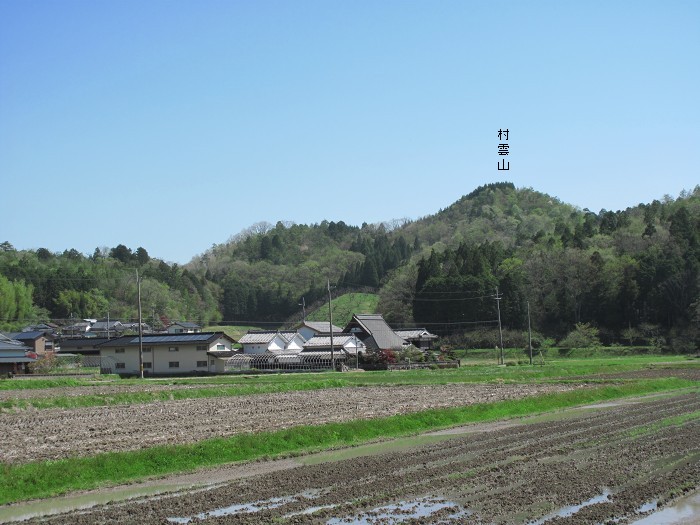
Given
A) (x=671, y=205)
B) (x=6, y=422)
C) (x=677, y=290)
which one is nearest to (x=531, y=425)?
(x=6, y=422)

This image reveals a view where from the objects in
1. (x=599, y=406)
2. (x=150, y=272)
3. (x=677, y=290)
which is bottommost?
(x=599, y=406)

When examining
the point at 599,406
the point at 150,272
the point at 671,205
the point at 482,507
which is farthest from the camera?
the point at 150,272

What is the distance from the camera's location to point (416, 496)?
1189 cm

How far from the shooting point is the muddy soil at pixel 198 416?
1777cm

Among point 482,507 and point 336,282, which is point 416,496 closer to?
point 482,507

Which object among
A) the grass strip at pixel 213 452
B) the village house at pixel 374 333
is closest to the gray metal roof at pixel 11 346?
the village house at pixel 374 333

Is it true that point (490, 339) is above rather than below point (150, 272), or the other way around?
below

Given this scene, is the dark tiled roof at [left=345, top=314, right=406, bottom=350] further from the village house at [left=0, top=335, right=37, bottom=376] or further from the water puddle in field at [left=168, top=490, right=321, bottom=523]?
the water puddle in field at [left=168, top=490, right=321, bottom=523]

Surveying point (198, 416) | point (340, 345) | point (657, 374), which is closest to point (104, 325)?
point (340, 345)

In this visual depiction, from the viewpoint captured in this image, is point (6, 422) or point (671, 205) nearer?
point (6, 422)

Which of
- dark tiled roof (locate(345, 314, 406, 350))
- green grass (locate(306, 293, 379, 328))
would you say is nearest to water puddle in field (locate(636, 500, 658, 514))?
dark tiled roof (locate(345, 314, 406, 350))

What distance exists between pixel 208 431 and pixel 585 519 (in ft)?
38.3

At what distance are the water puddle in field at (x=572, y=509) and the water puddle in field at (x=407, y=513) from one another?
3.40 ft

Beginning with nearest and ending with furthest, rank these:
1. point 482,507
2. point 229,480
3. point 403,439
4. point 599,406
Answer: point 482,507, point 229,480, point 403,439, point 599,406
